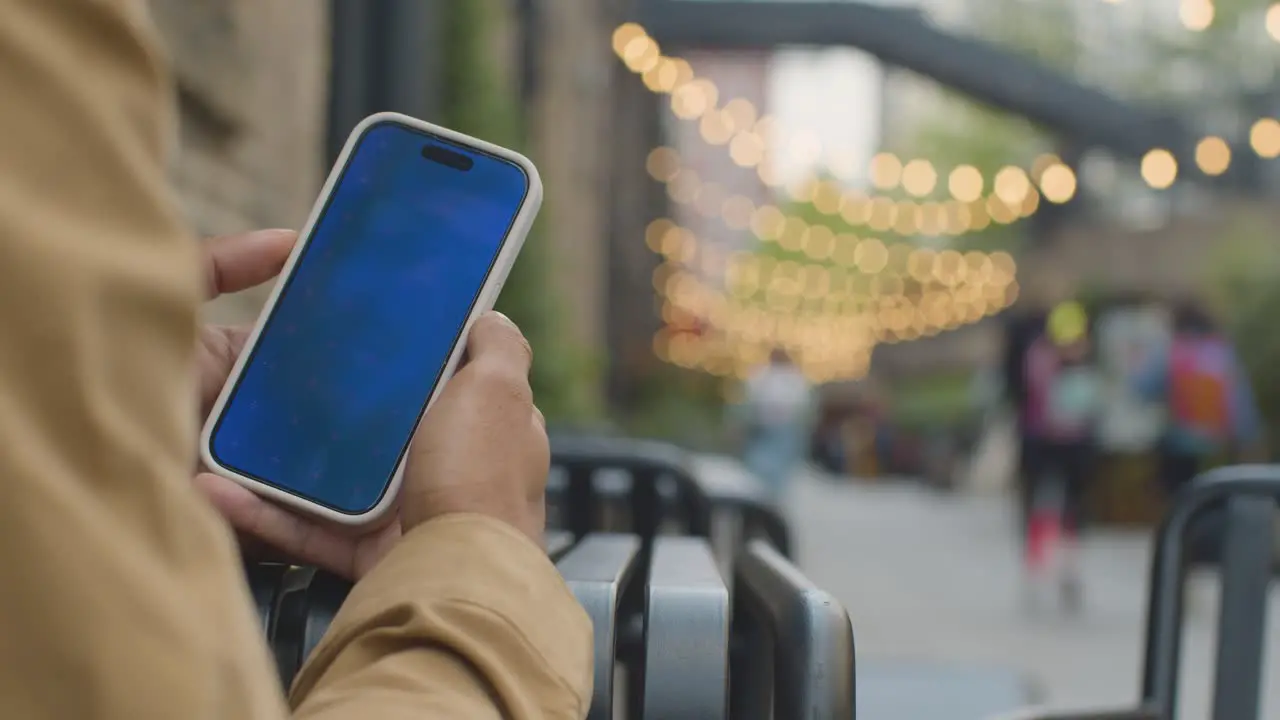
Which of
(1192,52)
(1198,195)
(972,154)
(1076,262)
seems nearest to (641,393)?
(1076,262)

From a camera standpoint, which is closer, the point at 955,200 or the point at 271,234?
the point at 271,234

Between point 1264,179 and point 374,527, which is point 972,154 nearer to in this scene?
point 1264,179

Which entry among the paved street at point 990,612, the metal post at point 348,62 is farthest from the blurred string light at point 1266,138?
the metal post at point 348,62

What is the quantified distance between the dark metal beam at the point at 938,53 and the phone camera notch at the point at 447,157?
17.1m

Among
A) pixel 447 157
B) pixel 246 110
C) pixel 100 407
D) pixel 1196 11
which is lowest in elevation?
pixel 100 407

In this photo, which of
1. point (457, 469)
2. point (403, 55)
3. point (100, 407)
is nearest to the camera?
point (100, 407)

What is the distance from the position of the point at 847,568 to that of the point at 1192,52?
27.7m

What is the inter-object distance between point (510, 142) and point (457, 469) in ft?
25.4

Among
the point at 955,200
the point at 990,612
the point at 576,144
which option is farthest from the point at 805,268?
the point at 990,612

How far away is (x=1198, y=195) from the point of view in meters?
20.7

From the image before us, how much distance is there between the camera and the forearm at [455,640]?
898 mm

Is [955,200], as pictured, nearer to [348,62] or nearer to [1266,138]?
[1266,138]

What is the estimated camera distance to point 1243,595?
2.32 meters

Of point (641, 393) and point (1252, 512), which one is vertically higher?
point (1252, 512)
